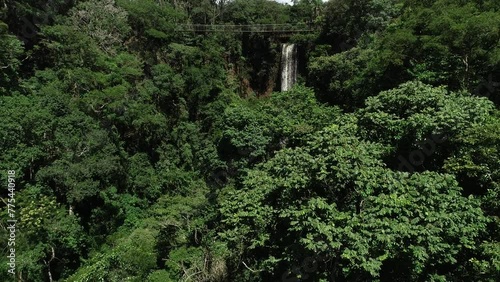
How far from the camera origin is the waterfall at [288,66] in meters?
29.6

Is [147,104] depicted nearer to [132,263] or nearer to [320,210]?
[132,263]

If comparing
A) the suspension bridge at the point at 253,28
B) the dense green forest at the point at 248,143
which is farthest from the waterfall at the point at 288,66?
the suspension bridge at the point at 253,28

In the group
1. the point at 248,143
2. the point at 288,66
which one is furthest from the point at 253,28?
the point at 248,143

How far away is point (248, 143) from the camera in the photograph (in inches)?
666

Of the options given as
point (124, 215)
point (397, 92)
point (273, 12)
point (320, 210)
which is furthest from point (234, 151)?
point (273, 12)

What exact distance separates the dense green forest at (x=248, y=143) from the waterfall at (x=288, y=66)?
0.73m

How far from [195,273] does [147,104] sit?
1315 centimetres

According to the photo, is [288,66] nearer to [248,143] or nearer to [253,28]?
[253,28]

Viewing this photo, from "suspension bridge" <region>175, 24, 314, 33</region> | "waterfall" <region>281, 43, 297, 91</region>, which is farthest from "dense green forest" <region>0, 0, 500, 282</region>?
"waterfall" <region>281, 43, 297, 91</region>

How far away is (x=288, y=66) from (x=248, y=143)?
48.6ft

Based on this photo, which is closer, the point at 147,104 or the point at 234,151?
the point at 234,151

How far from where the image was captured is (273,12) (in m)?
32.3

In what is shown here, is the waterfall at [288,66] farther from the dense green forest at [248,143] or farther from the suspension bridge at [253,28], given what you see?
the suspension bridge at [253,28]

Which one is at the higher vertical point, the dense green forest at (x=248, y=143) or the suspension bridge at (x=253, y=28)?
the suspension bridge at (x=253, y=28)
